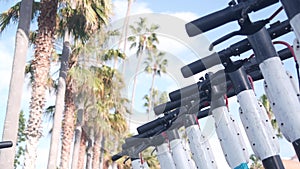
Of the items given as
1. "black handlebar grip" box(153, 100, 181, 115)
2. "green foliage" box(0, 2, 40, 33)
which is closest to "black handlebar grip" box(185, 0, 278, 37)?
"black handlebar grip" box(153, 100, 181, 115)

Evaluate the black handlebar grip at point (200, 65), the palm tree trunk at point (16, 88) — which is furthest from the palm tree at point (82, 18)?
the black handlebar grip at point (200, 65)

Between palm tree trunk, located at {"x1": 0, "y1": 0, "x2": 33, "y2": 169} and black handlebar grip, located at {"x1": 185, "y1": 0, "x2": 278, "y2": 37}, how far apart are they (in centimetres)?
657

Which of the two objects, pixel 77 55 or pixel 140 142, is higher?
pixel 77 55

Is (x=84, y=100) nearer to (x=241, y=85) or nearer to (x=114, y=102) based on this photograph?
(x=114, y=102)

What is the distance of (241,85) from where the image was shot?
2670mm

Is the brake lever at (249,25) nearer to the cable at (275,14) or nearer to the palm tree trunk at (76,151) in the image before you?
the cable at (275,14)

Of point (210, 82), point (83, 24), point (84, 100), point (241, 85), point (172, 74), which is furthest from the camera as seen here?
point (84, 100)

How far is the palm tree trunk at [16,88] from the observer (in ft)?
26.2

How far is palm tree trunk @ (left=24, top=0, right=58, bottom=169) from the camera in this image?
9.88 metres

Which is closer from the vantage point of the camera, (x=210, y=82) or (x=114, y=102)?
(x=210, y=82)

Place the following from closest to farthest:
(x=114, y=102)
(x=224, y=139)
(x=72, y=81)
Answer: (x=224, y=139), (x=72, y=81), (x=114, y=102)

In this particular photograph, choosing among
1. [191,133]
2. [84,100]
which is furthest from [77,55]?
[191,133]

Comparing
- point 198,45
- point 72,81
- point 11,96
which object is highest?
point 72,81

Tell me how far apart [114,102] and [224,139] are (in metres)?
17.0
